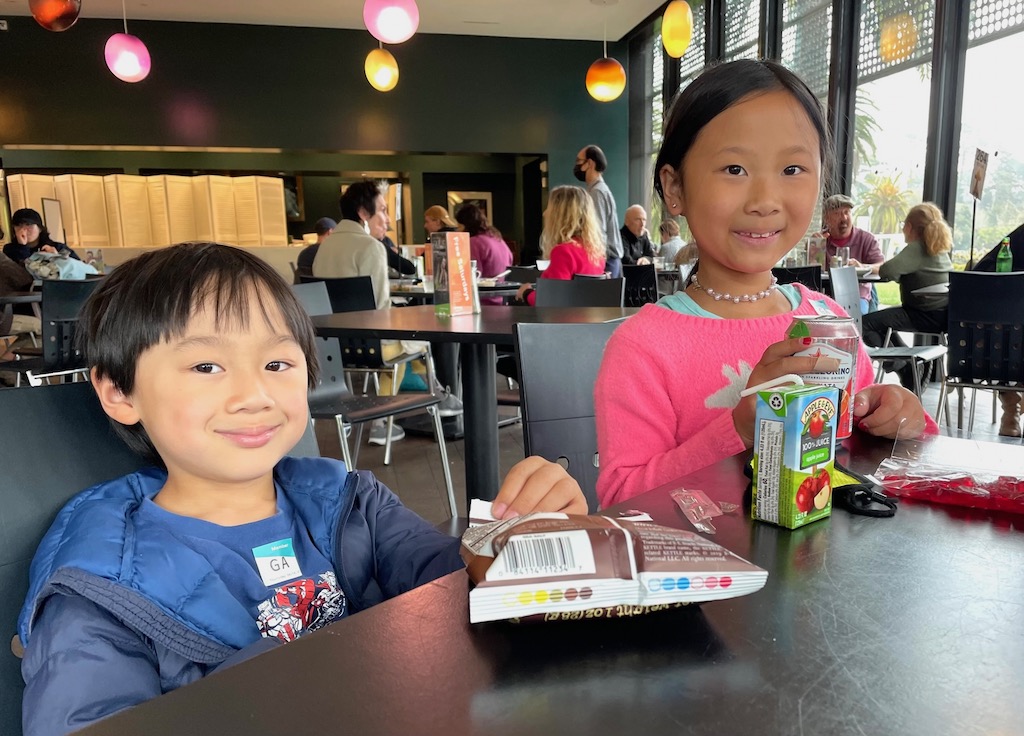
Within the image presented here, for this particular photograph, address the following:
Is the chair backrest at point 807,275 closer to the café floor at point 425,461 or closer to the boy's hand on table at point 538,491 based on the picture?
the café floor at point 425,461

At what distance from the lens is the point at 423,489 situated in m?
3.23

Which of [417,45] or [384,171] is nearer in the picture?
[417,45]

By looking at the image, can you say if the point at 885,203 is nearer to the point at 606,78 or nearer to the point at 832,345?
the point at 606,78

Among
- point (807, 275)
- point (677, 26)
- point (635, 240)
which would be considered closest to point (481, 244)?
point (807, 275)

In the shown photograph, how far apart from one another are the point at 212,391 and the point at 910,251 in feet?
16.3

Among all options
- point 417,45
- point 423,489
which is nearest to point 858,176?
point 423,489

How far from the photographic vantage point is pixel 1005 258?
4016 mm

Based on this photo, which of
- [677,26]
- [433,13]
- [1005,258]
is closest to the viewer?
[1005,258]

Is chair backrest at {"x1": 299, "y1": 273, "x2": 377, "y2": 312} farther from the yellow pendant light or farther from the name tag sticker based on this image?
the yellow pendant light

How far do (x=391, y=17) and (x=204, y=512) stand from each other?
188 inches

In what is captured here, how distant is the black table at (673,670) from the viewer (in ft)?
1.18

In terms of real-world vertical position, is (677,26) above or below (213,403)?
above

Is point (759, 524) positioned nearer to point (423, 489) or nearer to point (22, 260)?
point (423, 489)

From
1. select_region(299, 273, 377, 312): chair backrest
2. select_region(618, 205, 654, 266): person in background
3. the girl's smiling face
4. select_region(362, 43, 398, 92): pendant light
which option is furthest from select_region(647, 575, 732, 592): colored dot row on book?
select_region(362, 43, 398, 92): pendant light
